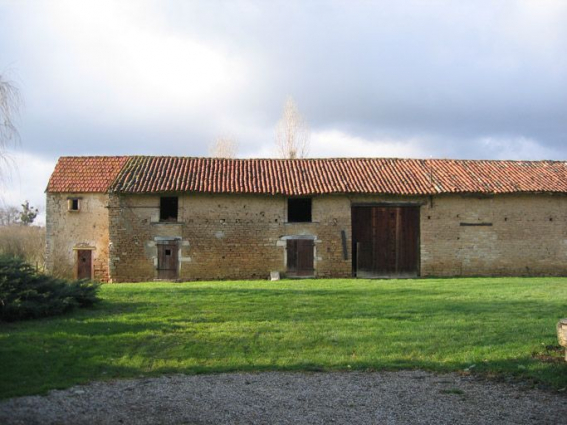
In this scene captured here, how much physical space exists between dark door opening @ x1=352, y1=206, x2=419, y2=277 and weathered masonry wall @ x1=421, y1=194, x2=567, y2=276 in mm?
468

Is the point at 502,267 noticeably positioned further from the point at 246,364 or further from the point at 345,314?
the point at 246,364

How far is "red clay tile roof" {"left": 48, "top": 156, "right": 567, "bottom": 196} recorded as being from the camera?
23938mm

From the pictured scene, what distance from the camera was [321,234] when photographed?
24.0 metres

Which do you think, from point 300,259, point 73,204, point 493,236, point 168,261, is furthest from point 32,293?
point 493,236

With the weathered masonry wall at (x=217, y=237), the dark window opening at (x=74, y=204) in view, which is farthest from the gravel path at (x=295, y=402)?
the dark window opening at (x=74, y=204)

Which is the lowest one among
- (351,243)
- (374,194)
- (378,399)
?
(378,399)

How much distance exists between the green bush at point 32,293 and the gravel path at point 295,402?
15.5 ft

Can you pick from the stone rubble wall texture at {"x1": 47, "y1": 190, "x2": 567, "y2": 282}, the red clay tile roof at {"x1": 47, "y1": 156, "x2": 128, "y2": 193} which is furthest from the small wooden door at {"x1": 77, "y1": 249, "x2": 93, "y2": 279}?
the red clay tile roof at {"x1": 47, "y1": 156, "x2": 128, "y2": 193}

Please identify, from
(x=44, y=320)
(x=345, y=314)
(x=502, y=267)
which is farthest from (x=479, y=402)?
(x=502, y=267)

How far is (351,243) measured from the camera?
2405cm

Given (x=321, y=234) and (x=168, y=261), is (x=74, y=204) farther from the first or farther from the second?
(x=321, y=234)

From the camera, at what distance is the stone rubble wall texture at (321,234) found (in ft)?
78.0

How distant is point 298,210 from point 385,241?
399 cm

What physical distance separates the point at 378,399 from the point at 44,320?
25.3ft
